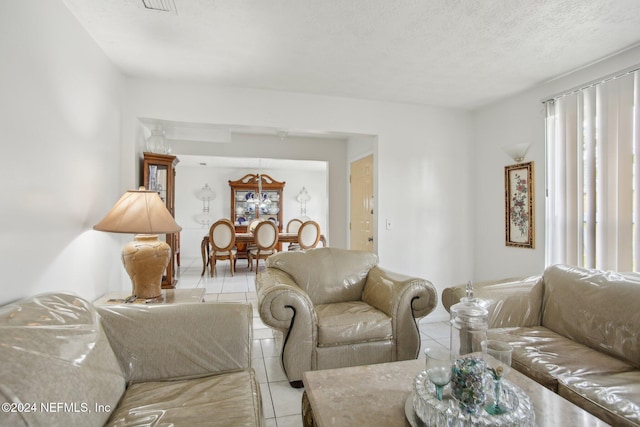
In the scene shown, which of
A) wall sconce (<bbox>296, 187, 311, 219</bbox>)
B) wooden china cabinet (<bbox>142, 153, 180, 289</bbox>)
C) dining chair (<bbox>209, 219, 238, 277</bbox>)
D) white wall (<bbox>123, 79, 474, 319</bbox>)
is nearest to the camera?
wooden china cabinet (<bbox>142, 153, 180, 289</bbox>)

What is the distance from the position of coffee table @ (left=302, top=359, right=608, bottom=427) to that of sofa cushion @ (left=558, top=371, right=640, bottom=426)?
9.7 inches

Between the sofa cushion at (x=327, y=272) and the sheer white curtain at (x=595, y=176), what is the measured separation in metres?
1.68

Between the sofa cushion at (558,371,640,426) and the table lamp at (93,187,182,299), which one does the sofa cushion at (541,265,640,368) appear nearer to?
the sofa cushion at (558,371,640,426)

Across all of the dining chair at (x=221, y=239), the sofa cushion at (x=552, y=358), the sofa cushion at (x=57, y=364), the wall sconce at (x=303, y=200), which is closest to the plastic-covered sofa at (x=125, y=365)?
the sofa cushion at (x=57, y=364)

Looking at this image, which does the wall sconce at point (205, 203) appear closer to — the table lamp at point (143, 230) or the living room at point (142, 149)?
the living room at point (142, 149)

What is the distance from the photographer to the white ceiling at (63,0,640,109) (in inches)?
75.2

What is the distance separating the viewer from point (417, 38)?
2246 mm

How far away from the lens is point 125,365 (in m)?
1.49

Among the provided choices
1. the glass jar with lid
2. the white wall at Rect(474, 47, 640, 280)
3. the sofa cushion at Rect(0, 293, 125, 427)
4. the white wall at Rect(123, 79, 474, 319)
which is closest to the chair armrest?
the sofa cushion at Rect(0, 293, 125, 427)

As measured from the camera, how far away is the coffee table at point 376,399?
1.15 meters

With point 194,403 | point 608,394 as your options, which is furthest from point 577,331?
point 194,403

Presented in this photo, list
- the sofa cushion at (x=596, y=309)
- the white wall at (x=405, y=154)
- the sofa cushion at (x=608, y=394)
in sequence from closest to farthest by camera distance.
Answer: the sofa cushion at (x=608, y=394)
the sofa cushion at (x=596, y=309)
the white wall at (x=405, y=154)

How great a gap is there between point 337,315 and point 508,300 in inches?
48.3

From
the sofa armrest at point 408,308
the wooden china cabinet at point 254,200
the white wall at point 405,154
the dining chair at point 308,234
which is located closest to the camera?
the sofa armrest at point 408,308
